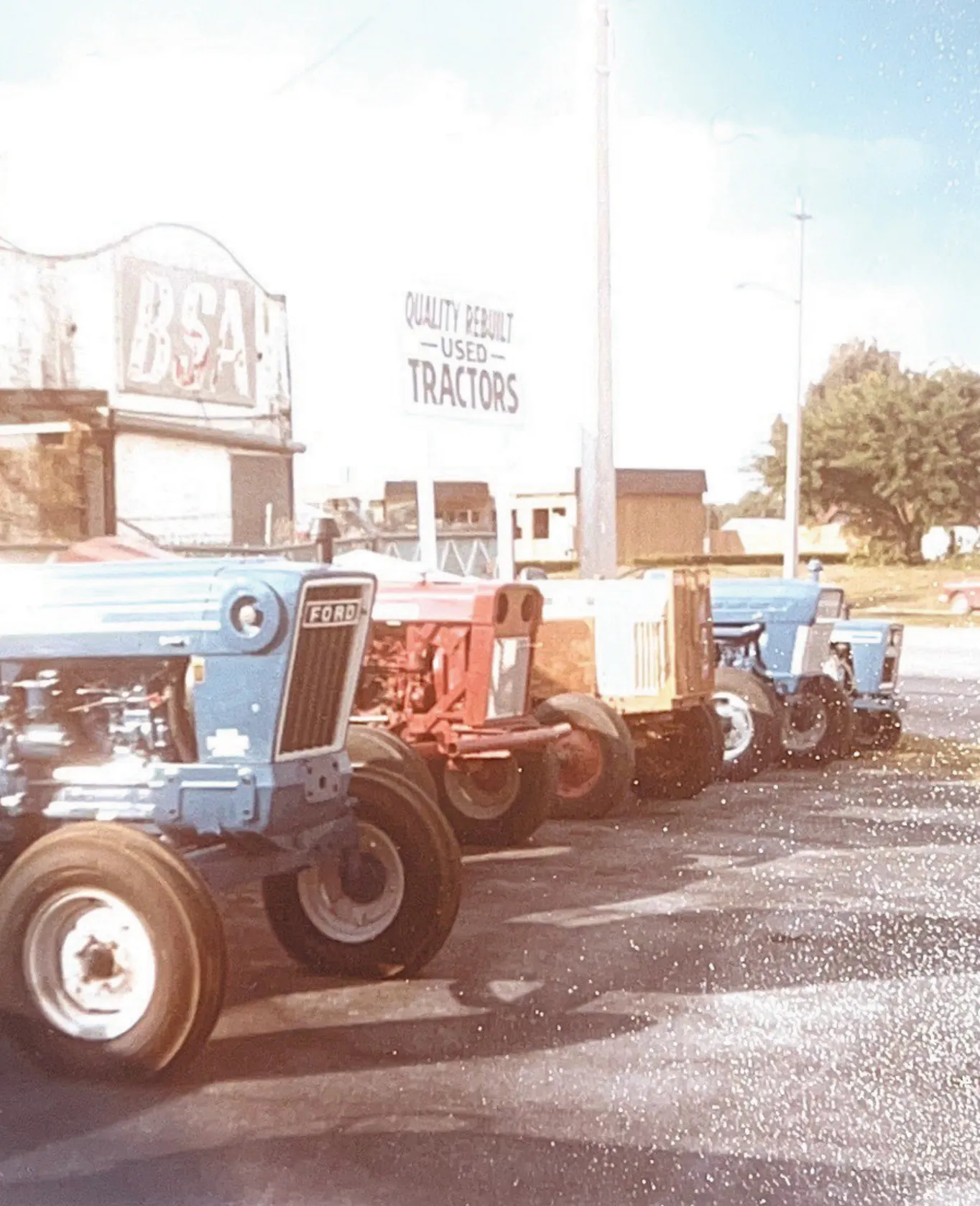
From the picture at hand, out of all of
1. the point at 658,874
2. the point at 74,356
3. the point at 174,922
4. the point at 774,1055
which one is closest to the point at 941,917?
the point at 658,874

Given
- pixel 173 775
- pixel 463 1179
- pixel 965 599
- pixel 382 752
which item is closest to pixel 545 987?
pixel 382 752

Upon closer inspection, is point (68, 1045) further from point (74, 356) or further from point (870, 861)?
point (74, 356)

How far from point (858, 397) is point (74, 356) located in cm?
730

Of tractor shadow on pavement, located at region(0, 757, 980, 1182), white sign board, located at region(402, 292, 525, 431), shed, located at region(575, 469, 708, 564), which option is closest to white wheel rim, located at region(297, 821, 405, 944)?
tractor shadow on pavement, located at region(0, 757, 980, 1182)

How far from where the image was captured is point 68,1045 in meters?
3.84

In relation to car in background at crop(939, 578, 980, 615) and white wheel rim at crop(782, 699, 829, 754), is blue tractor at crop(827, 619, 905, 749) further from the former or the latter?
car in background at crop(939, 578, 980, 615)

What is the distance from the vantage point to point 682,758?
343 inches

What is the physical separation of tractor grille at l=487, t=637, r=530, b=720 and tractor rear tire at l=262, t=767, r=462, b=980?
2.08m

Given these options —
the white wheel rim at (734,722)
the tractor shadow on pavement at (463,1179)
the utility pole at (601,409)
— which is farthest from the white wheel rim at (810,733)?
the tractor shadow on pavement at (463,1179)

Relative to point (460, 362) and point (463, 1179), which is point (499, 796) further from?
point (463, 1179)

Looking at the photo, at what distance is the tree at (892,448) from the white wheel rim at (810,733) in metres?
3.29

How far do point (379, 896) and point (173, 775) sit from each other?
0.74 metres

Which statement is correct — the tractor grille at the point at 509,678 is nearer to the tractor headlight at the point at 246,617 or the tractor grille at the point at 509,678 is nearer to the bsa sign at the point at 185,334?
the tractor headlight at the point at 246,617

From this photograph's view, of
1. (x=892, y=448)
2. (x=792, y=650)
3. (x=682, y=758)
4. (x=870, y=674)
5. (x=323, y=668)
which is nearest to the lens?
(x=323, y=668)
